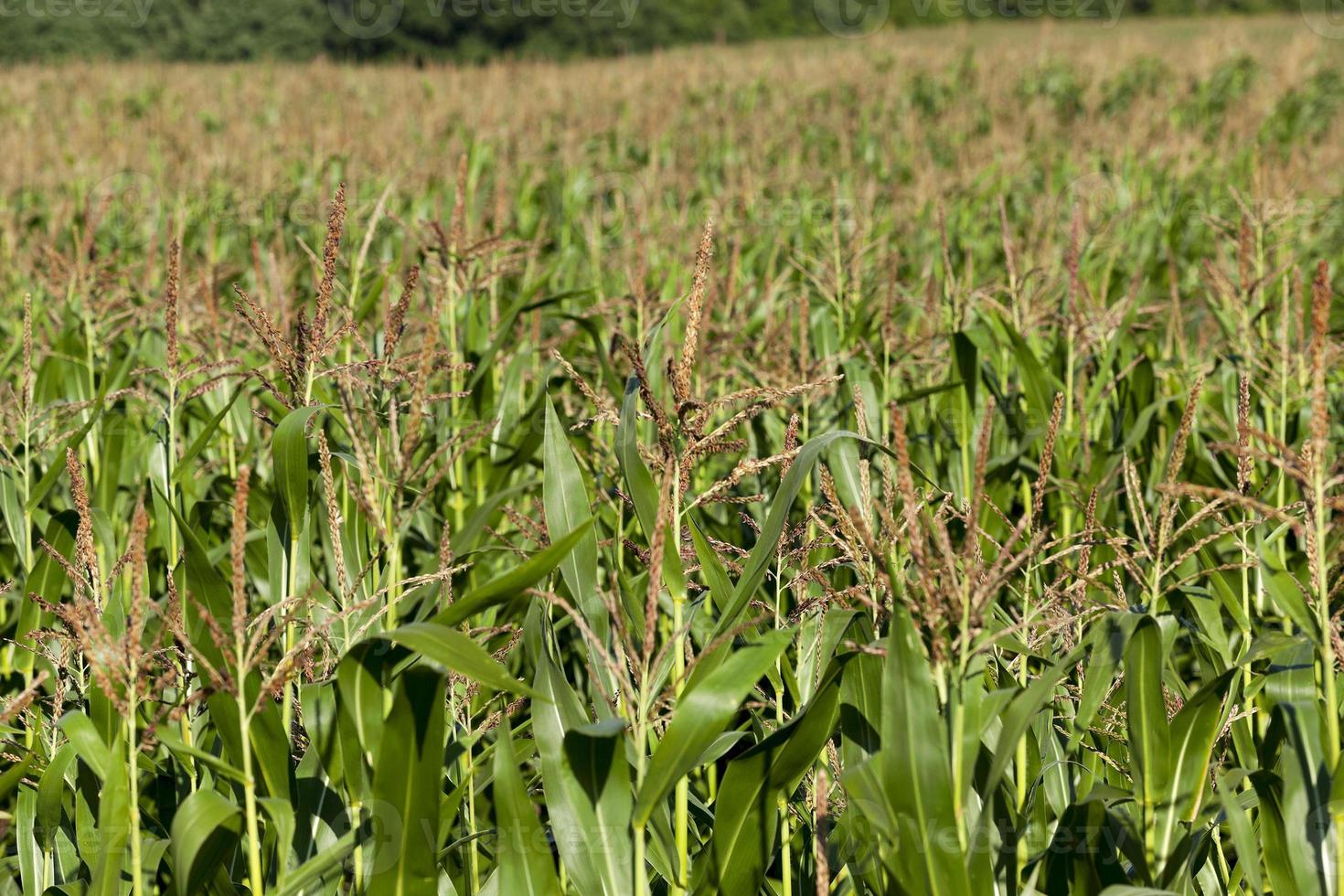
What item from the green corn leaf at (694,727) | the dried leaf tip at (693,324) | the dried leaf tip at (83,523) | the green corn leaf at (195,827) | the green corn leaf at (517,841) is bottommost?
the green corn leaf at (517,841)

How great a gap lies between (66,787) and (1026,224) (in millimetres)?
6749

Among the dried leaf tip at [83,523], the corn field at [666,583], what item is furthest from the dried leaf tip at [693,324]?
the dried leaf tip at [83,523]

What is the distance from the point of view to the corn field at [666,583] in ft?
4.54

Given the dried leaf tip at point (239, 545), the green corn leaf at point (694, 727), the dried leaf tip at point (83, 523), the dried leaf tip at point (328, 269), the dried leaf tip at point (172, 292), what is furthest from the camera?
the dried leaf tip at point (172, 292)

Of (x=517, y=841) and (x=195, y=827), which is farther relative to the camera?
(x=517, y=841)

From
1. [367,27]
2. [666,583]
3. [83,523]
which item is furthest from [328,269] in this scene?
[367,27]

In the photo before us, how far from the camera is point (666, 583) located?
171cm

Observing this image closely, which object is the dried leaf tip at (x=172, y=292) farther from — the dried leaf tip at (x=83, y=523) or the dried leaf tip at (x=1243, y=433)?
the dried leaf tip at (x=1243, y=433)

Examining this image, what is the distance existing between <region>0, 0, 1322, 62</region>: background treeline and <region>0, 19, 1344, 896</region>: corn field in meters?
28.7

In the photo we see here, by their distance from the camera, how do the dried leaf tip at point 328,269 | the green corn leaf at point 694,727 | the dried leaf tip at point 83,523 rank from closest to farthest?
the green corn leaf at point 694,727 < the dried leaf tip at point 83,523 < the dried leaf tip at point 328,269

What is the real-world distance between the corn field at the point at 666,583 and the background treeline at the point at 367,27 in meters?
28.7

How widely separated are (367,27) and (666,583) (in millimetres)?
34956

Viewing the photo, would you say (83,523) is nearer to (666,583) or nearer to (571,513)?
(571,513)

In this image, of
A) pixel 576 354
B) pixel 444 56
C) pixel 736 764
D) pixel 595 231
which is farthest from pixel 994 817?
pixel 444 56
